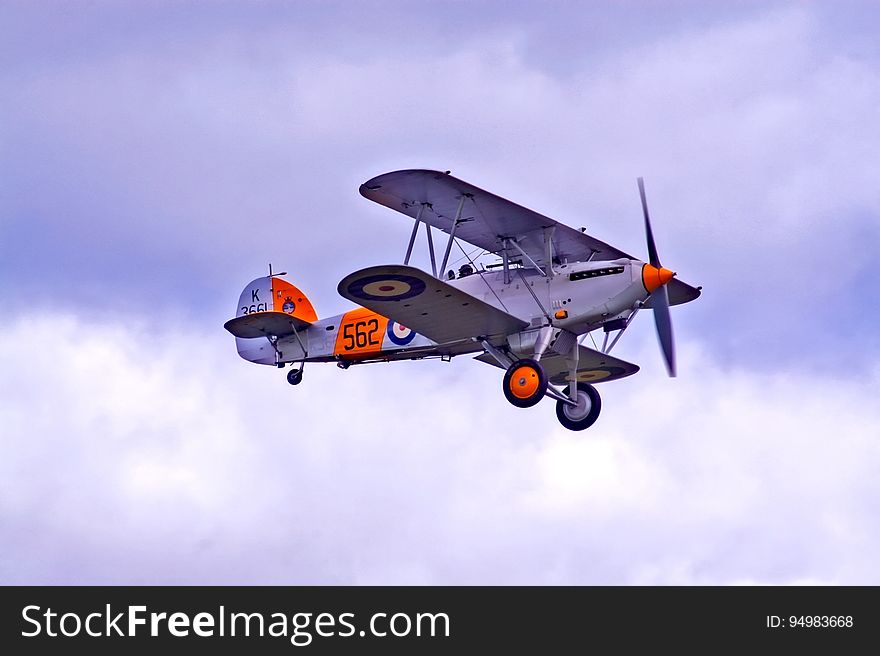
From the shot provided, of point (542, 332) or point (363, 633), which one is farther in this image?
point (542, 332)

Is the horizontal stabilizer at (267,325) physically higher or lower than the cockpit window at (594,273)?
higher

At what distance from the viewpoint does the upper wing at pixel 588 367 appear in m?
Result: 39.5

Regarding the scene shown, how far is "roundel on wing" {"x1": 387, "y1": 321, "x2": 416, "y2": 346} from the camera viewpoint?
39250mm

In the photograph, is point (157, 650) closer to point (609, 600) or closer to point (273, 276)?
point (609, 600)

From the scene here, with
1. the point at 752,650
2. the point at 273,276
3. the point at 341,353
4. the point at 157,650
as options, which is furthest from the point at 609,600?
the point at 273,276

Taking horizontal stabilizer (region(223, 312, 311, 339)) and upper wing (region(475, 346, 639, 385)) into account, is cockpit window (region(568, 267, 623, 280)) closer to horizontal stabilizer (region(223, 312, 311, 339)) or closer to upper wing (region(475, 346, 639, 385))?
upper wing (region(475, 346, 639, 385))

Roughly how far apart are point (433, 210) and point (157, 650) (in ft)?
36.0

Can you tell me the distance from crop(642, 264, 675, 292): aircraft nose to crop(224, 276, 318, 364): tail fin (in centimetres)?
743

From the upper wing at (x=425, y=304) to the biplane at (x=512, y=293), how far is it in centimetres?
2

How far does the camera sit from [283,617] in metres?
32.1

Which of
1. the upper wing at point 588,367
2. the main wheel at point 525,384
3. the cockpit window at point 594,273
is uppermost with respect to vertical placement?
the cockpit window at point 594,273

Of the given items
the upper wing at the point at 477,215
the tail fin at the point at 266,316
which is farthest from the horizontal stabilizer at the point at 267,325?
the upper wing at the point at 477,215

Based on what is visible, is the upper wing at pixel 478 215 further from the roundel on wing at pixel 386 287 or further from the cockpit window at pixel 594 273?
the roundel on wing at pixel 386 287

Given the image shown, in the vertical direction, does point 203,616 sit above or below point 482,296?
below
